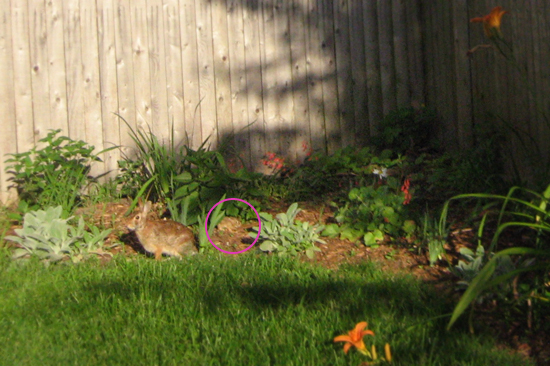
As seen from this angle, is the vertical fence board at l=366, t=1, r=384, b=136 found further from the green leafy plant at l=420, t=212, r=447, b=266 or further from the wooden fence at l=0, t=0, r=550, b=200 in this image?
the green leafy plant at l=420, t=212, r=447, b=266

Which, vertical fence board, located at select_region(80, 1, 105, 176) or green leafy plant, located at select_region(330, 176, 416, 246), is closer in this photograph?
green leafy plant, located at select_region(330, 176, 416, 246)

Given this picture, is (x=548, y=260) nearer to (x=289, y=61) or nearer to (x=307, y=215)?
(x=307, y=215)

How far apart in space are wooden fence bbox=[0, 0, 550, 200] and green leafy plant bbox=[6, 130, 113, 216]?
459 mm

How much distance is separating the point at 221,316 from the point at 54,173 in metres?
3.24

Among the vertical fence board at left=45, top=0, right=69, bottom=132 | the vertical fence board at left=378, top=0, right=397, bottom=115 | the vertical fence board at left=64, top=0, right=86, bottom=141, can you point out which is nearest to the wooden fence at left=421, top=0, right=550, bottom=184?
the vertical fence board at left=378, top=0, right=397, bottom=115

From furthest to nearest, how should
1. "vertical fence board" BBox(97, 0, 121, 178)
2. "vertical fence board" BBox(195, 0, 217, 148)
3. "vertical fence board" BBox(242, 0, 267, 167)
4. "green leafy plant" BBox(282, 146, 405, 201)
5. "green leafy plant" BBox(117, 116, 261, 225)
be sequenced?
1. "vertical fence board" BBox(242, 0, 267, 167)
2. "vertical fence board" BBox(195, 0, 217, 148)
3. "vertical fence board" BBox(97, 0, 121, 178)
4. "green leafy plant" BBox(282, 146, 405, 201)
5. "green leafy plant" BBox(117, 116, 261, 225)

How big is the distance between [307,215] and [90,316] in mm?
2335

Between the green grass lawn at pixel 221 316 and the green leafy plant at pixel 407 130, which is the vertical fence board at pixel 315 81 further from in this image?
the green grass lawn at pixel 221 316

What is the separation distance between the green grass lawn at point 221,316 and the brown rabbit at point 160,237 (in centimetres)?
38

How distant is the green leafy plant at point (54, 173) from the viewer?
572cm

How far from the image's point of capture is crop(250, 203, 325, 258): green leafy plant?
4484mm

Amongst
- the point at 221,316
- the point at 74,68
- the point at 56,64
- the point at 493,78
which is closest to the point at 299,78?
the point at 493,78

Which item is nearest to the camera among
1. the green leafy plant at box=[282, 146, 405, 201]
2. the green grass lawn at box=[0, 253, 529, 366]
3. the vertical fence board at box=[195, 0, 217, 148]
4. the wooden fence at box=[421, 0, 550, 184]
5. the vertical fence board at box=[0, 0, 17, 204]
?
the green grass lawn at box=[0, 253, 529, 366]

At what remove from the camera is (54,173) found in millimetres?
5883
